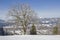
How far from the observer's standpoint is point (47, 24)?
4.88m

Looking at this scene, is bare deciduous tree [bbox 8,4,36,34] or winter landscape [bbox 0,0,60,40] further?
bare deciduous tree [bbox 8,4,36,34]

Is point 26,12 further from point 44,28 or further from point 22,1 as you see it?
point 44,28

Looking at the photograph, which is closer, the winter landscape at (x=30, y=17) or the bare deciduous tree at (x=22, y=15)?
the winter landscape at (x=30, y=17)

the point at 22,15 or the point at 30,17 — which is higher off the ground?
the point at 22,15

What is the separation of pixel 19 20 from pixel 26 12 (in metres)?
0.59

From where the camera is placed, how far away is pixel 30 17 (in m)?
5.92

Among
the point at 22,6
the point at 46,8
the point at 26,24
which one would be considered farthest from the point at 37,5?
the point at 26,24

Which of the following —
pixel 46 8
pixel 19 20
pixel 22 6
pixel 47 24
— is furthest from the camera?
pixel 19 20

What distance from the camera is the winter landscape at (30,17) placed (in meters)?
4.66

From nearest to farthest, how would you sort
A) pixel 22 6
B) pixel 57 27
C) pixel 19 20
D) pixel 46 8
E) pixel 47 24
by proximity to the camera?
1. pixel 57 27
2. pixel 47 24
3. pixel 46 8
4. pixel 22 6
5. pixel 19 20

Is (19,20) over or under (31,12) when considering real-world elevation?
under

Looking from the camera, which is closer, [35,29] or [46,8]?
[35,29]

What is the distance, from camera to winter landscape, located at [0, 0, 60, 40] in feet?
15.3

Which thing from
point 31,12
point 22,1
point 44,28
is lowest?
point 44,28
